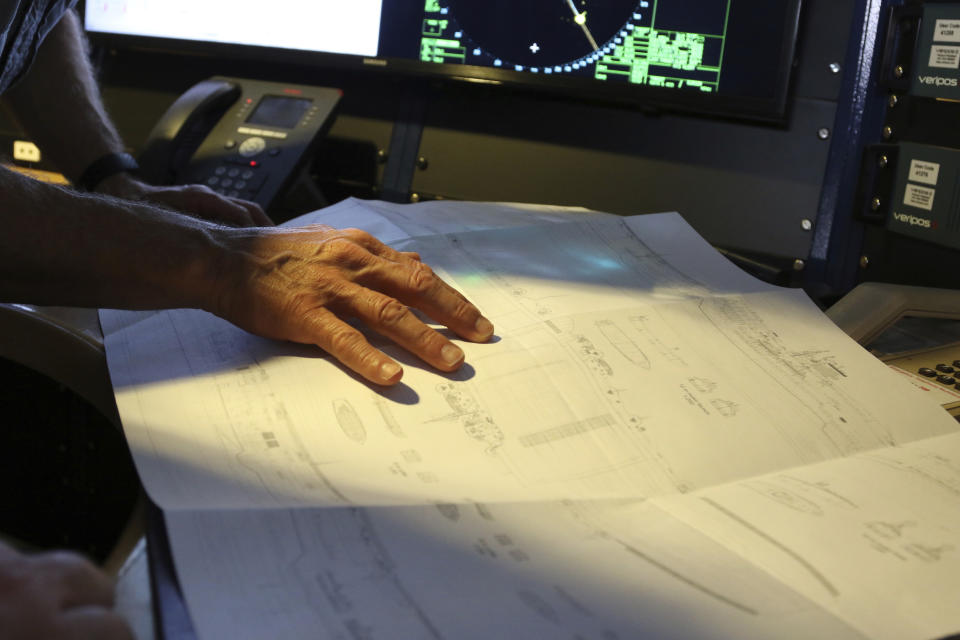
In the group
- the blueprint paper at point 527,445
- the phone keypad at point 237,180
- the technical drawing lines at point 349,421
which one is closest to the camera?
the blueprint paper at point 527,445

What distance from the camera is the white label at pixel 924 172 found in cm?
86

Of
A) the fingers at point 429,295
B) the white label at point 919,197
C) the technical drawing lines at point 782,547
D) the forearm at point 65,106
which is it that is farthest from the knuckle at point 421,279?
the forearm at point 65,106

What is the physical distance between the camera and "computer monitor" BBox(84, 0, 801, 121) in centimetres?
99

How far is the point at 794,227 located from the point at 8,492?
85 cm

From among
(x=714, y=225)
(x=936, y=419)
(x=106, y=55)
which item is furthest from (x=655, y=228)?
(x=106, y=55)

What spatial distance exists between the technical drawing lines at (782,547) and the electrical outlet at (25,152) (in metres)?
1.22

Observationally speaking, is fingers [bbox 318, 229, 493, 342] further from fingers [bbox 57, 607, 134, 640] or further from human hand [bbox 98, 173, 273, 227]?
fingers [bbox 57, 607, 134, 640]

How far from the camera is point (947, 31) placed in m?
0.84

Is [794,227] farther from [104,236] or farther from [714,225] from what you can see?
[104,236]

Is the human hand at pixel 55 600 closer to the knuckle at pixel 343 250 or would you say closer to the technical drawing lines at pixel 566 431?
the technical drawing lines at pixel 566 431

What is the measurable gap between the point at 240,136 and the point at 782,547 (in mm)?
926

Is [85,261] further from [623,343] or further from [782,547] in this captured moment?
[782,547]

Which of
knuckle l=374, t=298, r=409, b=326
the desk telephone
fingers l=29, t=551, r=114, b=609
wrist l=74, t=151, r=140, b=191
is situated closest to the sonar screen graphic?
the desk telephone

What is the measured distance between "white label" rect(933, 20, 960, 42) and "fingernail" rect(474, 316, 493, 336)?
544 millimetres
